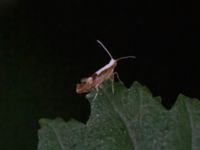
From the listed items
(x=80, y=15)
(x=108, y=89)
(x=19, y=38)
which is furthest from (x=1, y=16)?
(x=108, y=89)

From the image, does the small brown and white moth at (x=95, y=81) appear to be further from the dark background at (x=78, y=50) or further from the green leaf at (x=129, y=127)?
the dark background at (x=78, y=50)

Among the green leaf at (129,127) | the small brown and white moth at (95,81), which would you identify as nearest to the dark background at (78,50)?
the small brown and white moth at (95,81)

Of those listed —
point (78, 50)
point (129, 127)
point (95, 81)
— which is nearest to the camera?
point (129, 127)

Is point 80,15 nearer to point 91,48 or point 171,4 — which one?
point 91,48

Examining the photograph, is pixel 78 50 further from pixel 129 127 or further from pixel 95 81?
pixel 129 127

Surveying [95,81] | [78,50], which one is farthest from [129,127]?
[78,50]
